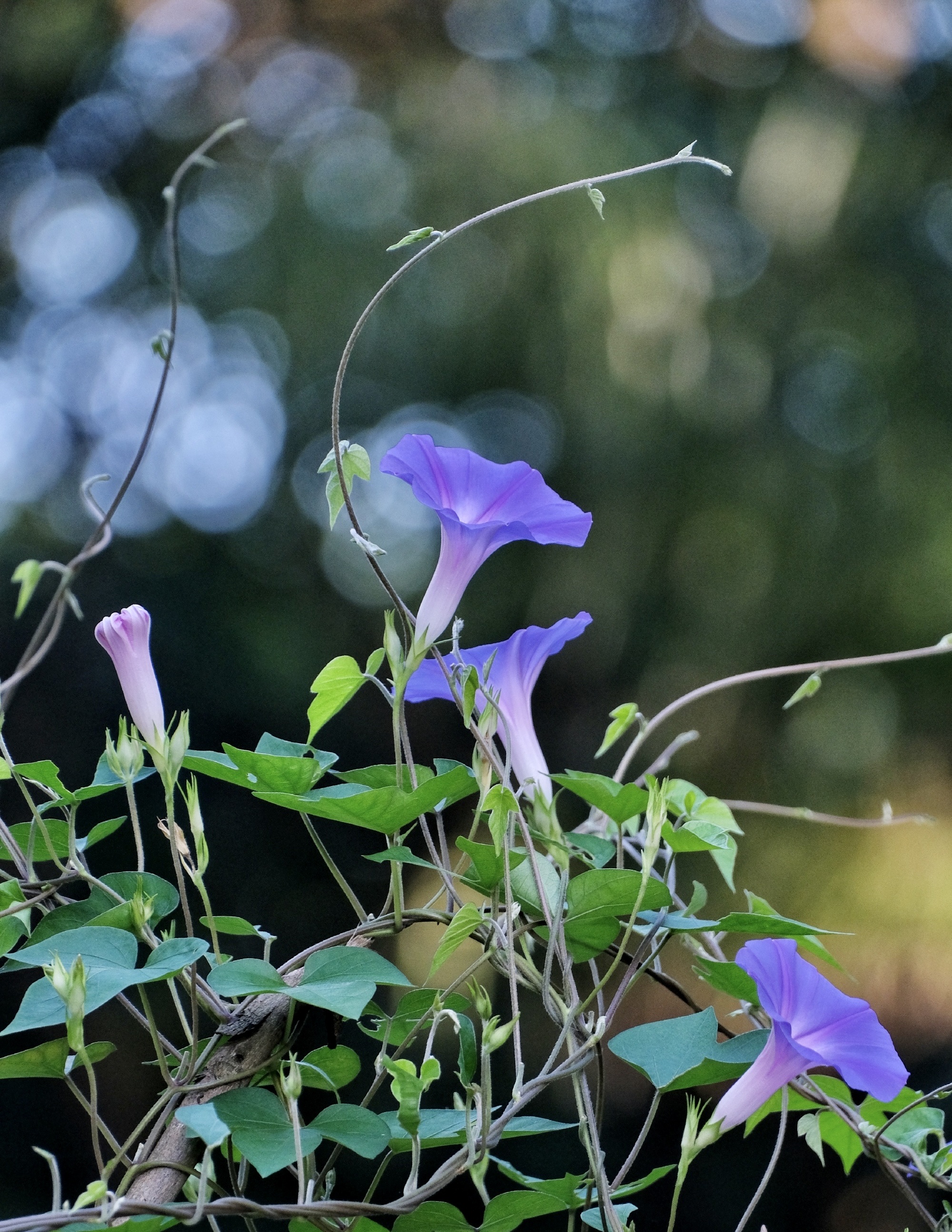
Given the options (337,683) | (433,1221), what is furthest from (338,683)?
(433,1221)

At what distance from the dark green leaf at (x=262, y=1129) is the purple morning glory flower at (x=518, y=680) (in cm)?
16

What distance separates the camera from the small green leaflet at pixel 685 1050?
408mm

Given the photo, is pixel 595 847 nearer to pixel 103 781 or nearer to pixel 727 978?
pixel 727 978

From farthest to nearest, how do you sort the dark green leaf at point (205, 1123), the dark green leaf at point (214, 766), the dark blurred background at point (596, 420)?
the dark blurred background at point (596, 420) → the dark green leaf at point (214, 766) → the dark green leaf at point (205, 1123)

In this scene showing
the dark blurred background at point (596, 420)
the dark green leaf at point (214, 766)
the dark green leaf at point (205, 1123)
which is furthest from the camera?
the dark blurred background at point (596, 420)

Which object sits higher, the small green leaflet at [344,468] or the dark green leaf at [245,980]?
the small green leaflet at [344,468]

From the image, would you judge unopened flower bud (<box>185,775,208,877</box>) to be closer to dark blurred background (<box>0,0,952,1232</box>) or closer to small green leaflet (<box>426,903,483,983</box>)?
small green leaflet (<box>426,903,483,983</box>)

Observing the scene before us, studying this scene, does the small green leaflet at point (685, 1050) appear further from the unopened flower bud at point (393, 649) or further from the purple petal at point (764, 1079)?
the unopened flower bud at point (393, 649)

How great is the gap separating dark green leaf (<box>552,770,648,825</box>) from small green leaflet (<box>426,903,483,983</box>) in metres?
0.06

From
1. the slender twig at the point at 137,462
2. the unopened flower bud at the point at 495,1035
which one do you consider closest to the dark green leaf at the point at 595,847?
the unopened flower bud at the point at 495,1035

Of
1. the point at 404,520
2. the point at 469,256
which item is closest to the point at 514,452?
the point at 404,520

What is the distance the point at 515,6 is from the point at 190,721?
4.51ft

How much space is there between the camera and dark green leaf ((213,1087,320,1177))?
34 centimetres

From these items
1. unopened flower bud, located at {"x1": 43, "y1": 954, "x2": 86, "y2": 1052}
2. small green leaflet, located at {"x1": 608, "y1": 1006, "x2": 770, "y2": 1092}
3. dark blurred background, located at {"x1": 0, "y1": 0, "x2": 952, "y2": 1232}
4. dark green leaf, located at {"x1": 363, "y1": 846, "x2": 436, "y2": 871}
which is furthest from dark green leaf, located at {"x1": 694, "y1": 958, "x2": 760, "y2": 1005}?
dark blurred background, located at {"x1": 0, "y1": 0, "x2": 952, "y2": 1232}
